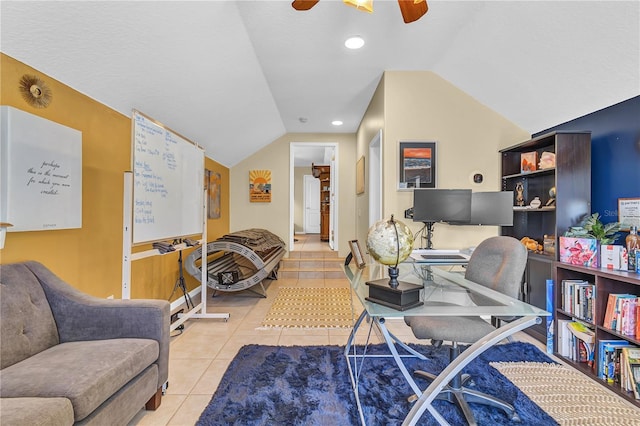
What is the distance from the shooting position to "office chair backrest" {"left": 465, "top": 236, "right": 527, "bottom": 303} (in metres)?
1.70

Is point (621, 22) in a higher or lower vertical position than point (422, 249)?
higher

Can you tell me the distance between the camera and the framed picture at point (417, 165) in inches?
130

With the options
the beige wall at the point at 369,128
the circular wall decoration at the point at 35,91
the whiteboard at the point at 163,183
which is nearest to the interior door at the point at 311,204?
the beige wall at the point at 369,128

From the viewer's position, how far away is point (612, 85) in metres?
2.22

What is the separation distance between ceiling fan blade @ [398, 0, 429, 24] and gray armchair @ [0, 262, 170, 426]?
7.55 ft

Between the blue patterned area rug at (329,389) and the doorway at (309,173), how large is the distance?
358 centimetres

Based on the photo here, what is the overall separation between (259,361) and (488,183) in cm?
295

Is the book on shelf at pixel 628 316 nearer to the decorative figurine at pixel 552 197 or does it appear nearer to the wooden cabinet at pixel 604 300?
the wooden cabinet at pixel 604 300

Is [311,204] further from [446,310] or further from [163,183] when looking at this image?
[446,310]

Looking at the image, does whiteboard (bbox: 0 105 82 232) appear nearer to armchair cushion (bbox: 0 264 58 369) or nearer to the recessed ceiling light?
armchair cushion (bbox: 0 264 58 369)

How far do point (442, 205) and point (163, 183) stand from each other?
2.59 metres

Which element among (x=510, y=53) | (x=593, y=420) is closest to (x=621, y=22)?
(x=510, y=53)

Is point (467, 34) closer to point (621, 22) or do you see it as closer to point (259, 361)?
point (621, 22)

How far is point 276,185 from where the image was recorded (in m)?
5.84
